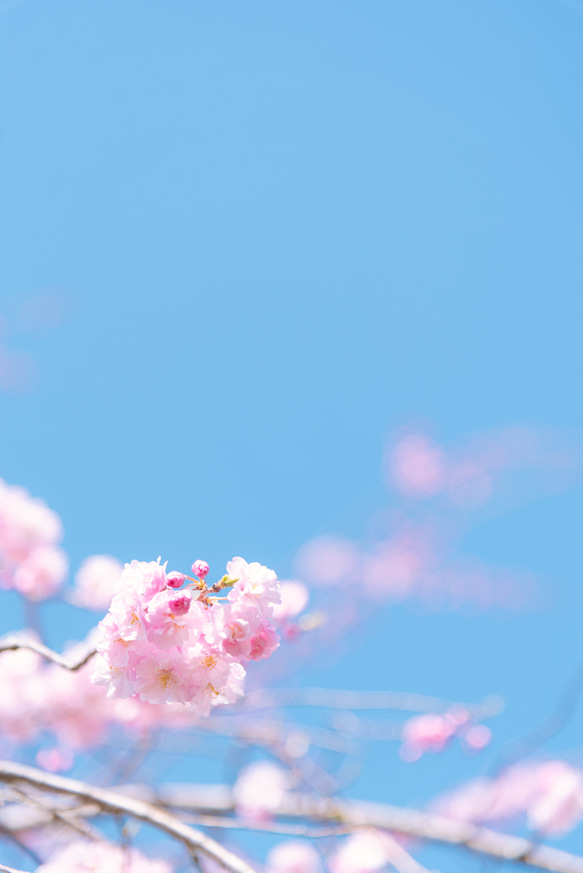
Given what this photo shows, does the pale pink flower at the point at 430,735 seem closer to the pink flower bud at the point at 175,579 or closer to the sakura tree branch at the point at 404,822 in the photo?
the sakura tree branch at the point at 404,822

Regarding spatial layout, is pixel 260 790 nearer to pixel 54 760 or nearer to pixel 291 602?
pixel 54 760

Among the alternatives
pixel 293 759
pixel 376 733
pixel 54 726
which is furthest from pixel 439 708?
pixel 54 726

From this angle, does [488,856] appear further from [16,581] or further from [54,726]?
[54,726]

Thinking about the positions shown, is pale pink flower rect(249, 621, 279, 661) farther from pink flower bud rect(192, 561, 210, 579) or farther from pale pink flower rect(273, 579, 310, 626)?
pale pink flower rect(273, 579, 310, 626)

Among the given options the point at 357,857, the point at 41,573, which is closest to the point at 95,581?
the point at 41,573

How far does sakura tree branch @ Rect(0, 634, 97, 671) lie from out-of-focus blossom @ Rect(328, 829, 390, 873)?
9.74 ft

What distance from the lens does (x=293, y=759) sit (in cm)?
384

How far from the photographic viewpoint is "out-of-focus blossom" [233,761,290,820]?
415 cm

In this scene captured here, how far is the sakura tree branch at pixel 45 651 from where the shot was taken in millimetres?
1682

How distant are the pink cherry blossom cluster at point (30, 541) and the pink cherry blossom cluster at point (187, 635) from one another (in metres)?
2.00

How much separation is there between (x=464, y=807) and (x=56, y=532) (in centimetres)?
514

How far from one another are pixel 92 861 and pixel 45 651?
1465 mm

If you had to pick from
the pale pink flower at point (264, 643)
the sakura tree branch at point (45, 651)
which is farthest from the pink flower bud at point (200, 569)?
the sakura tree branch at point (45, 651)

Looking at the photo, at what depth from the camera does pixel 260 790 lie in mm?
5105
